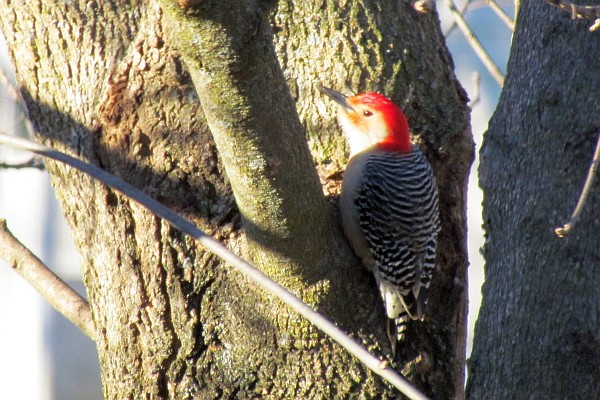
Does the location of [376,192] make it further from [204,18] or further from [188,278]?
[204,18]

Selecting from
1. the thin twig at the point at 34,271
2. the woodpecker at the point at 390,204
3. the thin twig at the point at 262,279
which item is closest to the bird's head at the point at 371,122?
the woodpecker at the point at 390,204

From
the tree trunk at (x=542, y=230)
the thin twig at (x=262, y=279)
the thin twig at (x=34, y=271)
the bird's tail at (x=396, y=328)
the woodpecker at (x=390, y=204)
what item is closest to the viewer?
the thin twig at (x=262, y=279)

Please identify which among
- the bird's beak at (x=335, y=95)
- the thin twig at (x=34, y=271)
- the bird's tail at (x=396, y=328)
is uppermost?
the bird's beak at (x=335, y=95)

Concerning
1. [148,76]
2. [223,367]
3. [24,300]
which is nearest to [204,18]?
[148,76]

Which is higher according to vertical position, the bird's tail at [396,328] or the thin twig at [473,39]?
the thin twig at [473,39]

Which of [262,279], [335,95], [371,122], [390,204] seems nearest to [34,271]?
[335,95]

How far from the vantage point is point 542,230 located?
3.01 m

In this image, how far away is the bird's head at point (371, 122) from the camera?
3424 millimetres

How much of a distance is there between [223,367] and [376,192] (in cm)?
159

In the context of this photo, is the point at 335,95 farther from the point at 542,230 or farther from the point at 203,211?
the point at 542,230

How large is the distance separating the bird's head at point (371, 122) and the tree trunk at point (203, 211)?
0.07 meters

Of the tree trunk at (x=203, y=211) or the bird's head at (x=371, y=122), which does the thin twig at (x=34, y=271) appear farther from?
the bird's head at (x=371, y=122)

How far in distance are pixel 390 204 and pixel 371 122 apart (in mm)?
531

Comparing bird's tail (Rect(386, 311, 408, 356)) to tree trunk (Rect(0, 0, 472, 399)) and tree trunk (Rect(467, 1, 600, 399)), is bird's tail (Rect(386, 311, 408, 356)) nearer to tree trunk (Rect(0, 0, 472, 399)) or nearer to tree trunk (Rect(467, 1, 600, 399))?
tree trunk (Rect(0, 0, 472, 399))
